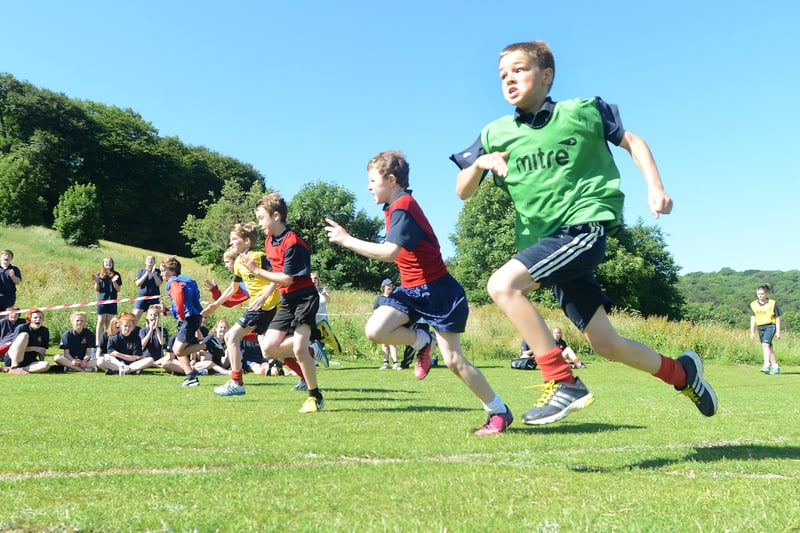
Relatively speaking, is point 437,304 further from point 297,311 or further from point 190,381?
point 190,381

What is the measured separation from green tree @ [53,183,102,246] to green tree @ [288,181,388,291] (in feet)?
53.7

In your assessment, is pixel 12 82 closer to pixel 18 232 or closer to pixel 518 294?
pixel 18 232

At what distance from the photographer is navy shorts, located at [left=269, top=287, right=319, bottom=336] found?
→ 7.27 metres

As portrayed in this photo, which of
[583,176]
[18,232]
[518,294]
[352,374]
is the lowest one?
[352,374]

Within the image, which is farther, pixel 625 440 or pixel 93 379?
pixel 93 379

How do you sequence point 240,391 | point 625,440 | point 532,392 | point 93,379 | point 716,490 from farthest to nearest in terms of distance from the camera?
point 93,379, point 532,392, point 240,391, point 625,440, point 716,490

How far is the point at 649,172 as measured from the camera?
390cm

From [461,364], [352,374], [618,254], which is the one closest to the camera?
[461,364]

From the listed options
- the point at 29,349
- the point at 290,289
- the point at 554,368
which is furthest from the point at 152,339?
the point at 554,368

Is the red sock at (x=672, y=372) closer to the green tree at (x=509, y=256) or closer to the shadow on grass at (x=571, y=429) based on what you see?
the shadow on grass at (x=571, y=429)

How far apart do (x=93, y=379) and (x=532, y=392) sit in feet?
23.9

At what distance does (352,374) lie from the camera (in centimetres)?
1394

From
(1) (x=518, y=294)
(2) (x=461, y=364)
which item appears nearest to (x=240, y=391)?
(2) (x=461, y=364)

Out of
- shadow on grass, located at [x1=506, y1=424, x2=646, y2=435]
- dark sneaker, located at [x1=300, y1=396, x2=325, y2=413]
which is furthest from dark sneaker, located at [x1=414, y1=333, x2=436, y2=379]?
shadow on grass, located at [x1=506, y1=424, x2=646, y2=435]
